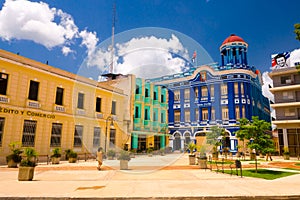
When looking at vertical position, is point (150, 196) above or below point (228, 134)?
below

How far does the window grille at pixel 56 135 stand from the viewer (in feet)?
70.1

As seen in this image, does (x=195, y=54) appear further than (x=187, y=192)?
No

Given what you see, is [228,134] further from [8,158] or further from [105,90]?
[8,158]

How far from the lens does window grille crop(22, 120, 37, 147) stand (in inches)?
746

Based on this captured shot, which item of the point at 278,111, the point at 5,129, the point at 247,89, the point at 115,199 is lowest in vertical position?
the point at 115,199

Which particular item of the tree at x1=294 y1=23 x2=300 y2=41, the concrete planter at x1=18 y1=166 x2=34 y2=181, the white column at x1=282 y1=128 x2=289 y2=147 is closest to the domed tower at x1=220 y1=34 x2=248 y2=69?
the white column at x1=282 y1=128 x2=289 y2=147

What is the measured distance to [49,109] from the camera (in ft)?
70.5

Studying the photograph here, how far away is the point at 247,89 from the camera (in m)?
37.0

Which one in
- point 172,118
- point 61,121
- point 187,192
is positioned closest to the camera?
point 187,192

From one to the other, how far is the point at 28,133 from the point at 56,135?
9.48 ft

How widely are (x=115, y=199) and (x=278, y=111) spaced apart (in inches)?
1391

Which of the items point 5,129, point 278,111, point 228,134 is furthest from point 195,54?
point 278,111

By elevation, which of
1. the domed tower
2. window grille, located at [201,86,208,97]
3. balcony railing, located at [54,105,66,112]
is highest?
the domed tower

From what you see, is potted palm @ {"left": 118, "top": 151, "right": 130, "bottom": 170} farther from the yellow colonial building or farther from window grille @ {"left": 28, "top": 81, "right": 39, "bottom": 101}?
window grille @ {"left": 28, "top": 81, "right": 39, "bottom": 101}
